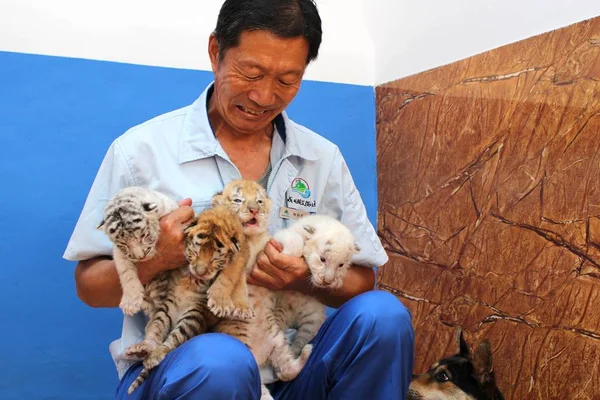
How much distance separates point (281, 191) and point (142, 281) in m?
0.59

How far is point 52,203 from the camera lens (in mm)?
2898

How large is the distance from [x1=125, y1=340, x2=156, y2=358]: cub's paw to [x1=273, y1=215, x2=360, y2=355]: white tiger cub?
50cm

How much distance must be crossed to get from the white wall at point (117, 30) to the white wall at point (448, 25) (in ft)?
1.17

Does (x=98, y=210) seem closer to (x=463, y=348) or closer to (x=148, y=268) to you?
(x=148, y=268)

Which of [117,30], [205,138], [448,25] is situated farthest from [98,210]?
[448,25]

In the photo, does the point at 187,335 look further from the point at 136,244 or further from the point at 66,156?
the point at 66,156

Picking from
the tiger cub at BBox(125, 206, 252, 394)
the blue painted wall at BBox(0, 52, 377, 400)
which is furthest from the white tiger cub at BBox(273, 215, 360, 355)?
the blue painted wall at BBox(0, 52, 377, 400)

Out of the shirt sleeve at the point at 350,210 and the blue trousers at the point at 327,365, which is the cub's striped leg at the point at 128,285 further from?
the shirt sleeve at the point at 350,210

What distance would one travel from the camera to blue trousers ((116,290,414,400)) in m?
1.73

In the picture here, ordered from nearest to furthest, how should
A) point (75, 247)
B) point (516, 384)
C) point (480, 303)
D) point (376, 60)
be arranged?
1. point (75, 247)
2. point (516, 384)
3. point (480, 303)
4. point (376, 60)

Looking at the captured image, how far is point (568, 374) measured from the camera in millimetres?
2373

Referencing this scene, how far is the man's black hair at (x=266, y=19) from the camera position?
2.10 meters

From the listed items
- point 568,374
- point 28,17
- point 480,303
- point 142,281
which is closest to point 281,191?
point 142,281

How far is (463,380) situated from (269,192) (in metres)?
1.02
